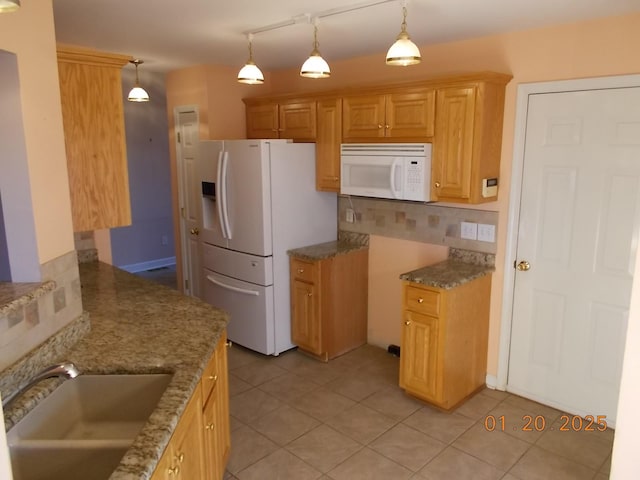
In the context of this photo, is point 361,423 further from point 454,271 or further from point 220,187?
point 220,187

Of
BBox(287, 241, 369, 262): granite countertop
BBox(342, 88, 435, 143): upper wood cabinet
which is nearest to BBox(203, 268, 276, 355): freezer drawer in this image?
BBox(287, 241, 369, 262): granite countertop

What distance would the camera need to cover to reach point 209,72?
4410mm

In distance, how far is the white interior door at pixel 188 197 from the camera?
4664 mm

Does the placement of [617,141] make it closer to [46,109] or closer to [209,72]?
[46,109]

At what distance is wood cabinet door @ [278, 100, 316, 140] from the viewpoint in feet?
13.3

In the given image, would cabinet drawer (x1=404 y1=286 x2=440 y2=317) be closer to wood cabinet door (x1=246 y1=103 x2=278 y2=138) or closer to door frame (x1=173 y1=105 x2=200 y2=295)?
wood cabinet door (x1=246 y1=103 x2=278 y2=138)

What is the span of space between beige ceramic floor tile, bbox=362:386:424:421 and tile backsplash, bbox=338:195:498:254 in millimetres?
1117

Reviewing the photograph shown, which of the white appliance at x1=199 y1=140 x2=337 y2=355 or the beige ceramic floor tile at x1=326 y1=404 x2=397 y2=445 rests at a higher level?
the white appliance at x1=199 y1=140 x2=337 y2=355

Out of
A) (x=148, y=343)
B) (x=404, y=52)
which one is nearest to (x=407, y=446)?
(x=148, y=343)

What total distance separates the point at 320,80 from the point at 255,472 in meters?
3.14

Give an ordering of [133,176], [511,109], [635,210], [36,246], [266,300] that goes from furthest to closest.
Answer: [133,176]
[266,300]
[511,109]
[635,210]
[36,246]

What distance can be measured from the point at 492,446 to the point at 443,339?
0.66 metres

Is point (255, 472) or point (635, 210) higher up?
point (635, 210)

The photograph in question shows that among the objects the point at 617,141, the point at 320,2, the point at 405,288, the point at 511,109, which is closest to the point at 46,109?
the point at 320,2
